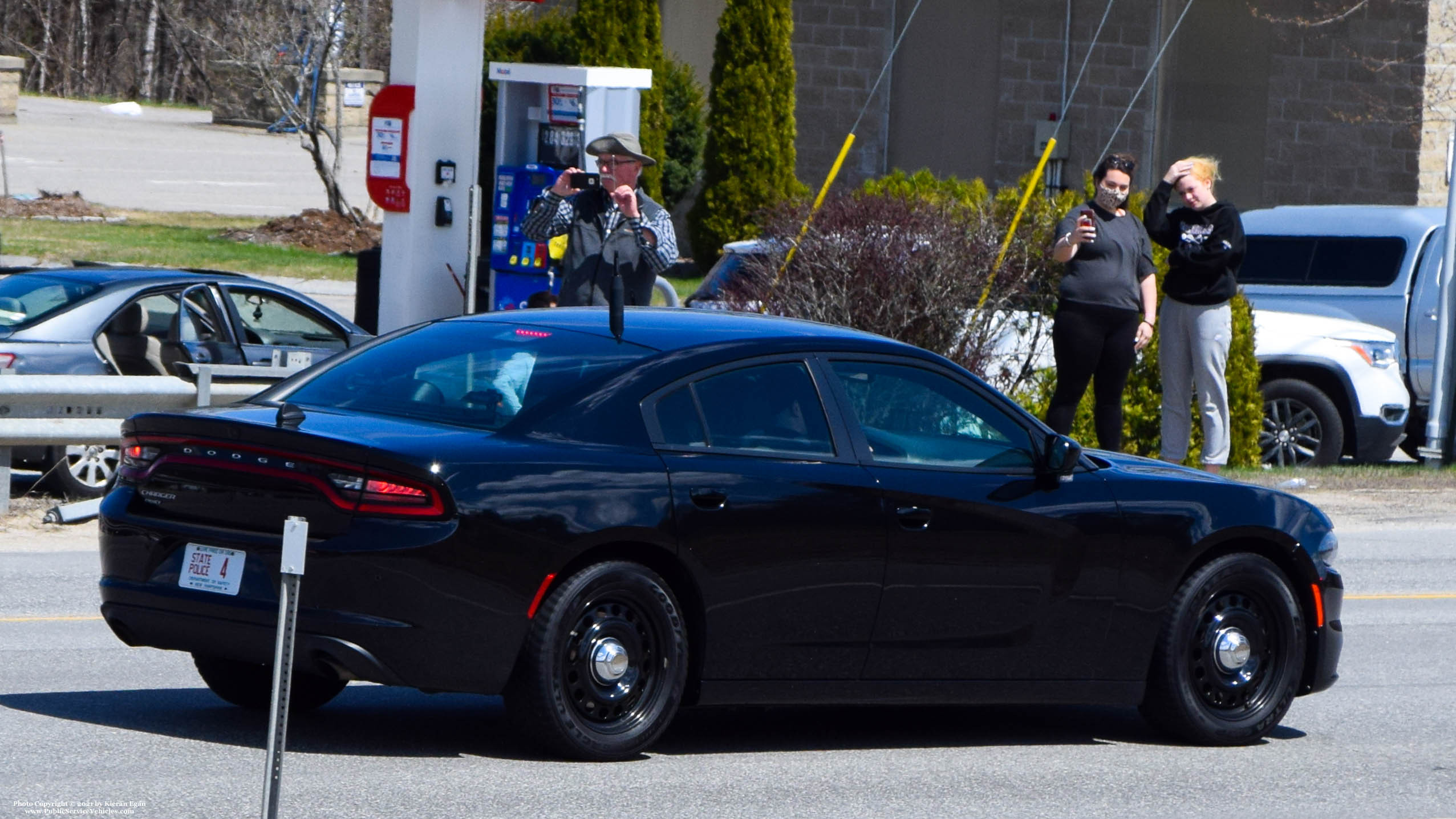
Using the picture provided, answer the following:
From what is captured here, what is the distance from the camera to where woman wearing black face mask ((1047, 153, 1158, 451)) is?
12070 millimetres

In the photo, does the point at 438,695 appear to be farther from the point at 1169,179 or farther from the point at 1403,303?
the point at 1403,303

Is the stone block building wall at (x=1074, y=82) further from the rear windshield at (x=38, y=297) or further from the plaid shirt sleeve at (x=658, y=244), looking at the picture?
the rear windshield at (x=38, y=297)

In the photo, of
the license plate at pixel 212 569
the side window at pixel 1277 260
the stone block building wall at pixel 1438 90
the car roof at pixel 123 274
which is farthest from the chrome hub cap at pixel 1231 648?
the stone block building wall at pixel 1438 90

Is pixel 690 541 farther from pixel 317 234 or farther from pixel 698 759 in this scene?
pixel 317 234

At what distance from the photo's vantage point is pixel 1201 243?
12.5 meters

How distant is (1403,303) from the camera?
1683 cm

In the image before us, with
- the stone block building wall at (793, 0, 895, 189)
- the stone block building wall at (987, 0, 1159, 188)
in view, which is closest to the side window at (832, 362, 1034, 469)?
the stone block building wall at (987, 0, 1159, 188)

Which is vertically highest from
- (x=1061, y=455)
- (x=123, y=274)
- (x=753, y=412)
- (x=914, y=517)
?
(x=123, y=274)

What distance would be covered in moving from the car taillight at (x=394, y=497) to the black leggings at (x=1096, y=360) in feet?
22.7

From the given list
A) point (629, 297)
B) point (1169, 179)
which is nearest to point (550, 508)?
point (629, 297)

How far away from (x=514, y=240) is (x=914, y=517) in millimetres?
10229

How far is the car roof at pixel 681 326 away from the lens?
677 cm

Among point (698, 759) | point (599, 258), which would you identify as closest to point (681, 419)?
point (698, 759)

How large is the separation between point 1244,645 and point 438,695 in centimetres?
296
